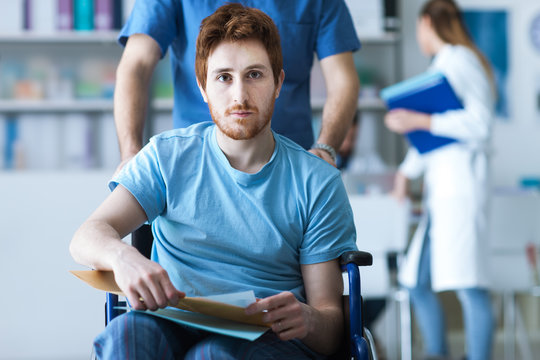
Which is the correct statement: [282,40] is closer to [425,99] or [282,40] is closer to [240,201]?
[240,201]

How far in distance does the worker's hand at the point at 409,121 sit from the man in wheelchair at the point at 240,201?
150 cm

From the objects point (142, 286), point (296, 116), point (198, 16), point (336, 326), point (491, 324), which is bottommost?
point (491, 324)

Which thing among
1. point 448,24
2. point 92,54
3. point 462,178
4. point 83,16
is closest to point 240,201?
point 462,178

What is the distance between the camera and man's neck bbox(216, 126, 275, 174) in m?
1.25

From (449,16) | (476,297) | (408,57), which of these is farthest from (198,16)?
(408,57)

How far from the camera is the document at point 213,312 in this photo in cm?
94

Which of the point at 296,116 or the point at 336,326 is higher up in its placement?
the point at 296,116

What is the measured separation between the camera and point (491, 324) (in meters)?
2.71

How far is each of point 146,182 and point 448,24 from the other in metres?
2.00

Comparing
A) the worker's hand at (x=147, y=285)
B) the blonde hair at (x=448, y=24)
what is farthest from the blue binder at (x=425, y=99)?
the worker's hand at (x=147, y=285)

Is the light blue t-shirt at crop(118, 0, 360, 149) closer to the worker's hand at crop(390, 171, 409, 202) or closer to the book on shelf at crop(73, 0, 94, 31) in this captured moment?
the worker's hand at crop(390, 171, 409, 202)

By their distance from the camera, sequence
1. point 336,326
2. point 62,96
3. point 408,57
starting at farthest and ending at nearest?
point 408,57
point 62,96
point 336,326

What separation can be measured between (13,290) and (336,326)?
2.12 meters

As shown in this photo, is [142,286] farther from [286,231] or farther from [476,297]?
[476,297]
